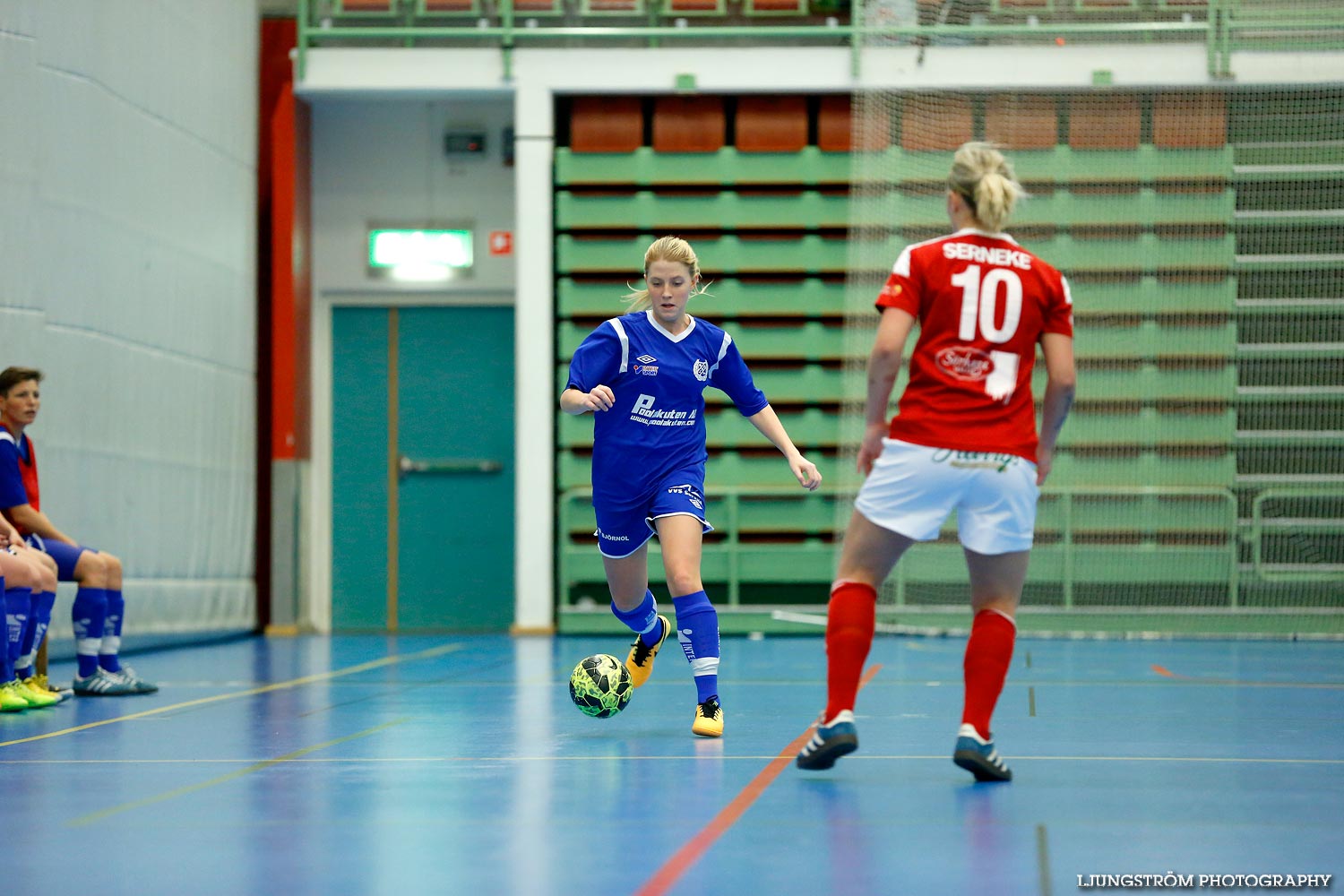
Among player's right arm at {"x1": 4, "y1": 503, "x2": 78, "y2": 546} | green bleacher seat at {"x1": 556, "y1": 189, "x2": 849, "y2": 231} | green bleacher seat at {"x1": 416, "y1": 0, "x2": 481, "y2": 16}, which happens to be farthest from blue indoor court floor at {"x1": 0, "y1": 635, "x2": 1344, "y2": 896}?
green bleacher seat at {"x1": 416, "y1": 0, "x2": 481, "y2": 16}

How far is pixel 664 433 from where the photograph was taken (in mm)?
5473

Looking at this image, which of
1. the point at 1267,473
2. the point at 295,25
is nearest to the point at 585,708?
the point at 1267,473

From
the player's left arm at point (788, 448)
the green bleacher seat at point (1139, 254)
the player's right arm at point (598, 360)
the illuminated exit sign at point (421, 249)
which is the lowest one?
the player's left arm at point (788, 448)

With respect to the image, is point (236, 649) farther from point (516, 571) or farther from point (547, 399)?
point (547, 399)

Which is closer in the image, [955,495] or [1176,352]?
[955,495]

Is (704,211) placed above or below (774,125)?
below

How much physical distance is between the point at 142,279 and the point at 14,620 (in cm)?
488

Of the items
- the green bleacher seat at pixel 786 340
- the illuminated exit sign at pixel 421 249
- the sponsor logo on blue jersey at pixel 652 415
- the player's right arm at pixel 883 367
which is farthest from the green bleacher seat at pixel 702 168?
the player's right arm at pixel 883 367

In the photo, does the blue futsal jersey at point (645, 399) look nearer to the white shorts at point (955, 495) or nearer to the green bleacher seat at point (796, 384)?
the white shorts at point (955, 495)

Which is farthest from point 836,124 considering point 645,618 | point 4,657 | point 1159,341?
point 4,657

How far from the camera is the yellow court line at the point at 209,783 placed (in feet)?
11.7

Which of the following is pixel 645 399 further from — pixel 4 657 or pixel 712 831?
pixel 4 657

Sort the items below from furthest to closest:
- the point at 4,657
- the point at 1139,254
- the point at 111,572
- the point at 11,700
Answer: the point at 1139,254
the point at 111,572
the point at 11,700
the point at 4,657

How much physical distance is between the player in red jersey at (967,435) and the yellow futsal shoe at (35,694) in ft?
12.7
